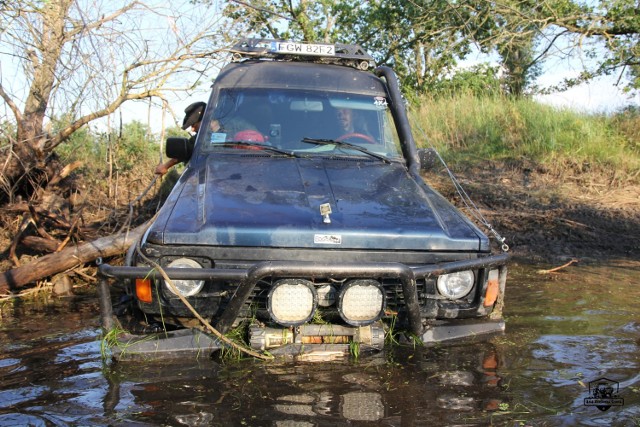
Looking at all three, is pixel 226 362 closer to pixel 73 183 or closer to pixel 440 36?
pixel 73 183

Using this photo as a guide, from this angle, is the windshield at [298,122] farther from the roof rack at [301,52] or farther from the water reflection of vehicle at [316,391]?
the water reflection of vehicle at [316,391]

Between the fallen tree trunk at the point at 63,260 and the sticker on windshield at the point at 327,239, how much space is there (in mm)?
2791

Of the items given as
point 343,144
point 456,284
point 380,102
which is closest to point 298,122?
point 343,144

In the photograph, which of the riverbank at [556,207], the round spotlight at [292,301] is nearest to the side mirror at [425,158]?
the round spotlight at [292,301]

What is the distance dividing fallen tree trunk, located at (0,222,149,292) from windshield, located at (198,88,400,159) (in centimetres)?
152

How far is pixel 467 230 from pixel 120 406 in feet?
6.54

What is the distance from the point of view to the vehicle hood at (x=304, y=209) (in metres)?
3.22

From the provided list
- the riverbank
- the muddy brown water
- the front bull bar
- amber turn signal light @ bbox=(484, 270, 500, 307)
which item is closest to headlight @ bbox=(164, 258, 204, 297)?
the front bull bar

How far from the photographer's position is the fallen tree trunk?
18.2 ft

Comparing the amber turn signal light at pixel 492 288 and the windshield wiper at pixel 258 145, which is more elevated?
the windshield wiper at pixel 258 145

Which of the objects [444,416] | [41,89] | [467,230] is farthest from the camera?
[41,89]

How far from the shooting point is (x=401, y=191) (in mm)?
3949

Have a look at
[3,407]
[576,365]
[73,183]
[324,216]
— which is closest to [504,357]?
[576,365]

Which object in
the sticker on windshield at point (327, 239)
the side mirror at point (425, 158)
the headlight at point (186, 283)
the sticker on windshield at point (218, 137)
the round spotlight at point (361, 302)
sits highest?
the sticker on windshield at point (218, 137)
